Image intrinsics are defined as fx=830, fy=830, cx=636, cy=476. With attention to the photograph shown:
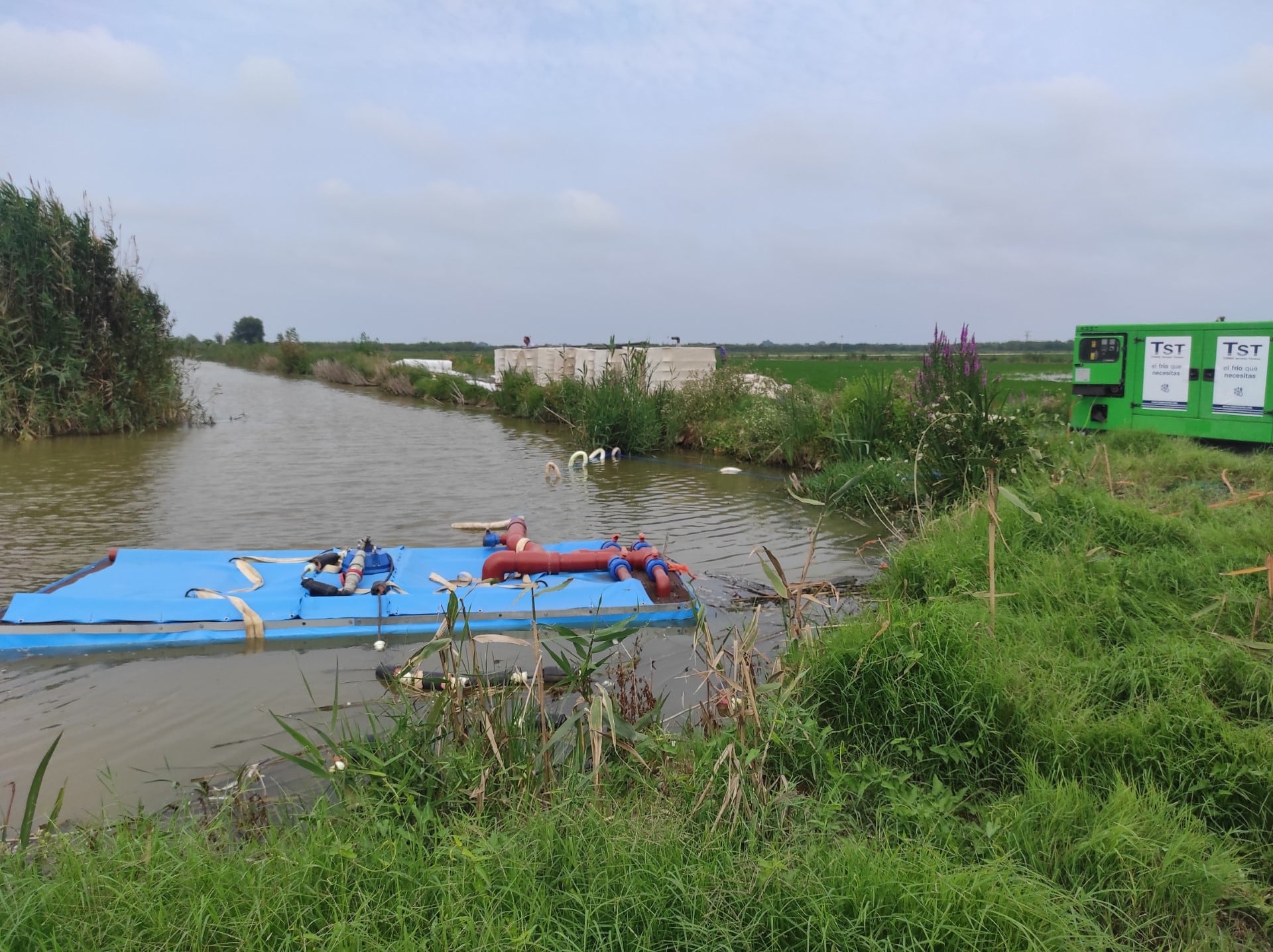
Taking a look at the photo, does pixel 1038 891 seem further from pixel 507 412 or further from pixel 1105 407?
pixel 507 412

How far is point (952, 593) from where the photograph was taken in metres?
4.83

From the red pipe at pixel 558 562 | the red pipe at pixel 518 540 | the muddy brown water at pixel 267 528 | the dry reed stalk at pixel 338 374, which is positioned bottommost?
the muddy brown water at pixel 267 528

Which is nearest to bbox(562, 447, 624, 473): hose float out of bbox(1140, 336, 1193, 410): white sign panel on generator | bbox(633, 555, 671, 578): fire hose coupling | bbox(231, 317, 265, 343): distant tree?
bbox(633, 555, 671, 578): fire hose coupling

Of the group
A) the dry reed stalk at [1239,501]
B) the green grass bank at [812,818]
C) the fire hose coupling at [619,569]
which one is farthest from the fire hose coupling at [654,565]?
the dry reed stalk at [1239,501]

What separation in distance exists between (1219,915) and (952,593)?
240 centimetres

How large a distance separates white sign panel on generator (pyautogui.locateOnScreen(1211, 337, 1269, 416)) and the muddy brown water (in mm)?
4793

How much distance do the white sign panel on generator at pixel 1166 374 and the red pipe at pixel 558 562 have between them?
7.77 meters

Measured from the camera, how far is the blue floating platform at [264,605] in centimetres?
548

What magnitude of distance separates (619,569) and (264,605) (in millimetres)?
2663

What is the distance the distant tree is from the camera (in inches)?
4021

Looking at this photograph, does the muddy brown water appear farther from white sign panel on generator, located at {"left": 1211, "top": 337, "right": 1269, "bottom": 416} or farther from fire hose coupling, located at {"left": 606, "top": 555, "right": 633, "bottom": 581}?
white sign panel on generator, located at {"left": 1211, "top": 337, "right": 1269, "bottom": 416}

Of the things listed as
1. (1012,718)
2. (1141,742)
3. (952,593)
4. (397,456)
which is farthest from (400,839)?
(397,456)

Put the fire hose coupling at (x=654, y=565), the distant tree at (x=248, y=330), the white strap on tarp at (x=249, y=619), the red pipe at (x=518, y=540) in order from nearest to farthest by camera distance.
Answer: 1. the white strap on tarp at (x=249, y=619)
2. the fire hose coupling at (x=654, y=565)
3. the red pipe at (x=518, y=540)
4. the distant tree at (x=248, y=330)

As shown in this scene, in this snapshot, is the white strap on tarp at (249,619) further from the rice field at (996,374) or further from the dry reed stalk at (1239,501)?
the rice field at (996,374)
